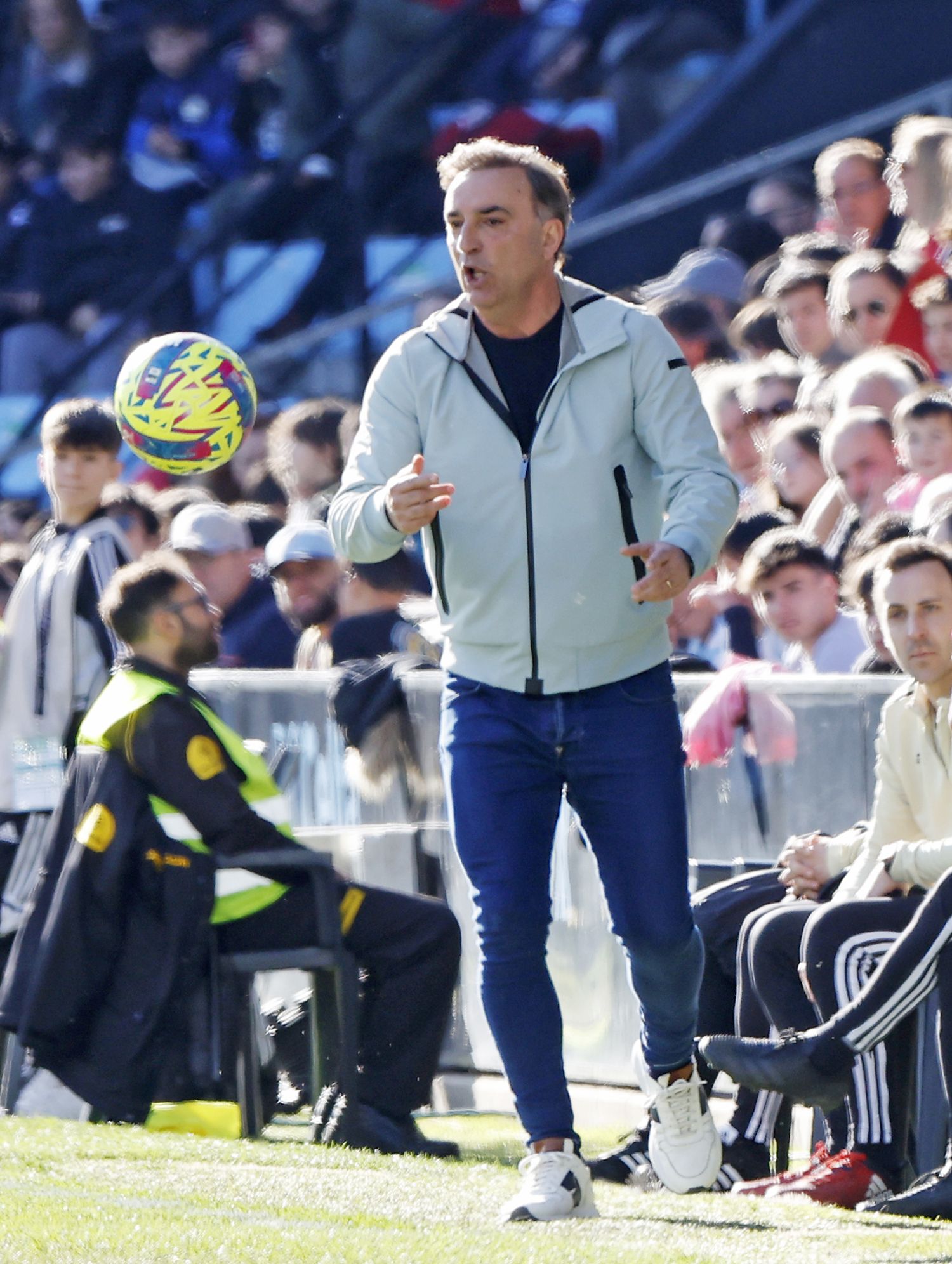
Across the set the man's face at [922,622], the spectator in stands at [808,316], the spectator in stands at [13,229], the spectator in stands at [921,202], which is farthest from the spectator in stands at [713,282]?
the man's face at [922,622]

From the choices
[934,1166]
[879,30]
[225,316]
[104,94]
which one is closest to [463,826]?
[934,1166]

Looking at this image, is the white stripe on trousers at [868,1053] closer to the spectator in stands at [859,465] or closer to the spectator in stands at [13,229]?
the spectator in stands at [859,465]

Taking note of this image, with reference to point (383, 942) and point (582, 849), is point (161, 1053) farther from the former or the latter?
point (582, 849)

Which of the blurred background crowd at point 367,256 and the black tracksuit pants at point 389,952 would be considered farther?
the blurred background crowd at point 367,256

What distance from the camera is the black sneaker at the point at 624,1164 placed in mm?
6125

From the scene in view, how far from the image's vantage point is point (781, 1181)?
5688mm

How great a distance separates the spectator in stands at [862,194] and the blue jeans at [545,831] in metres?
6.39

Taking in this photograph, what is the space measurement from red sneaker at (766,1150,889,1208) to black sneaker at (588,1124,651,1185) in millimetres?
592

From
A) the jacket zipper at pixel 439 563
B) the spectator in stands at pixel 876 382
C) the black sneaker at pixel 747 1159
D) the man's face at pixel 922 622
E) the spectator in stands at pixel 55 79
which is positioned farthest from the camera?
the spectator in stands at pixel 55 79

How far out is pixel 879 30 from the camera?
14.5m

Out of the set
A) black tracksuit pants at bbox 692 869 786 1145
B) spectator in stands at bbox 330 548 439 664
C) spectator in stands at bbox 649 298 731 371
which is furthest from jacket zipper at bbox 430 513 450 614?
spectator in stands at bbox 649 298 731 371

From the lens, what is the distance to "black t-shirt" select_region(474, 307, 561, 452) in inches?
206

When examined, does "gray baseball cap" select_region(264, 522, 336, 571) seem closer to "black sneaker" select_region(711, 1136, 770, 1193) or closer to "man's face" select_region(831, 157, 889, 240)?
"man's face" select_region(831, 157, 889, 240)

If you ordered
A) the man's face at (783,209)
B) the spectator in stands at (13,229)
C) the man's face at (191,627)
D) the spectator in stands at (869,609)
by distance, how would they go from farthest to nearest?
the spectator in stands at (13,229) < the man's face at (783,209) < the man's face at (191,627) < the spectator in stands at (869,609)
